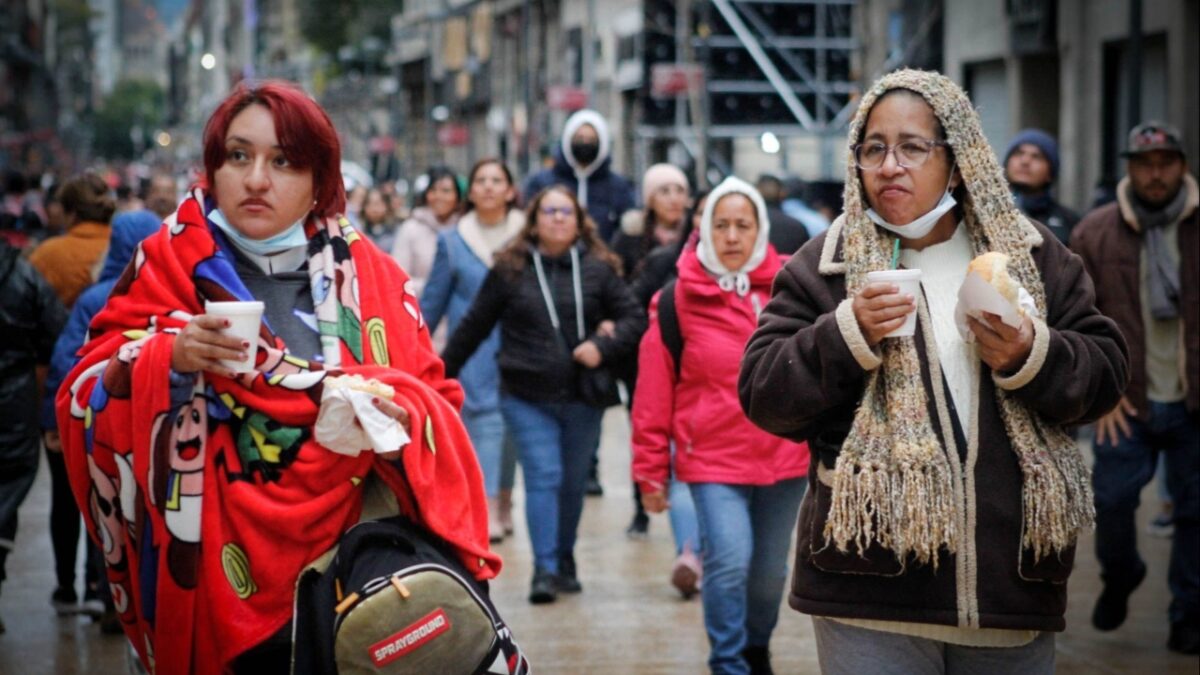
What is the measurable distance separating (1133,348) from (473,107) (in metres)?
58.4

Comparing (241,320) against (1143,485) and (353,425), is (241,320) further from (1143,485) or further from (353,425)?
(1143,485)

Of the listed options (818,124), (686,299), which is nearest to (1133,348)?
(686,299)

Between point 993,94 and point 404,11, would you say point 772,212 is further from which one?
point 404,11

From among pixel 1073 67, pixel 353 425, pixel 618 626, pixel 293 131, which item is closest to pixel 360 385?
pixel 353 425

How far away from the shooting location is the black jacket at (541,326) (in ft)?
30.8

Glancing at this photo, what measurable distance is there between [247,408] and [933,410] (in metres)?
1.46

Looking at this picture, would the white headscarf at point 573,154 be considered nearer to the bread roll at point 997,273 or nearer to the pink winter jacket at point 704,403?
the pink winter jacket at point 704,403

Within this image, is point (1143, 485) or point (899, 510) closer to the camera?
point (899, 510)

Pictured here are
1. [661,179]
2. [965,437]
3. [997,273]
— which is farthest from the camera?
[661,179]

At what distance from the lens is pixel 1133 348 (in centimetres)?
797

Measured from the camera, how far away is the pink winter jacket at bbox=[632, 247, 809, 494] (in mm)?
7152

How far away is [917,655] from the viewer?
4105mm

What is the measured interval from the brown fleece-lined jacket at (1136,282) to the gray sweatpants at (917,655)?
4057 mm

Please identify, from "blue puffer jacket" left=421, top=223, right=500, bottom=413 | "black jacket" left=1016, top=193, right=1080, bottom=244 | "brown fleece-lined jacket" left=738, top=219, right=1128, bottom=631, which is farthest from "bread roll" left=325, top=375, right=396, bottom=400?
"blue puffer jacket" left=421, top=223, right=500, bottom=413
